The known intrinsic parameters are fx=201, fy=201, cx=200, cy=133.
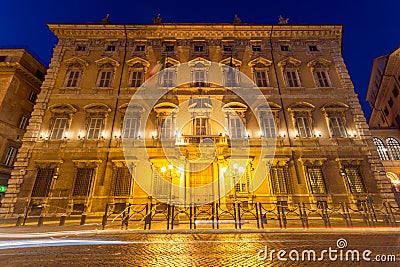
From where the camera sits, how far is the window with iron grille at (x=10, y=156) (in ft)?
57.2

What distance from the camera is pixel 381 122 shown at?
31.5 m

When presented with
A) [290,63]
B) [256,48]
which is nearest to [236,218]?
[290,63]

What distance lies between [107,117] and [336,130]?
18.3 metres

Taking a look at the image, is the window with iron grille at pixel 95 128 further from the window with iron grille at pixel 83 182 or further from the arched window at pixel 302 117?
the arched window at pixel 302 117

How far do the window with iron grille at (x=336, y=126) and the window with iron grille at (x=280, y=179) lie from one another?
5.14 m

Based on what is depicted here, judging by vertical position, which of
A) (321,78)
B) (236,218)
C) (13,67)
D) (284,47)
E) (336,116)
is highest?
(284,47)

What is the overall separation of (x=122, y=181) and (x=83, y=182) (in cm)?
267

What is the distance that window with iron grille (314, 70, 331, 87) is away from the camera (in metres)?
17.8

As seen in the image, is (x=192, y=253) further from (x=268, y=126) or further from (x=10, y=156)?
(x=10, y=156)

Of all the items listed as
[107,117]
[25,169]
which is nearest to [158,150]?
[107,117]

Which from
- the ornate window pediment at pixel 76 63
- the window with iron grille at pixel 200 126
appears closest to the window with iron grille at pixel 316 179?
the window with iron grille at pixel 200 126

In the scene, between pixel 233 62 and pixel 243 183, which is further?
pixel 233 62

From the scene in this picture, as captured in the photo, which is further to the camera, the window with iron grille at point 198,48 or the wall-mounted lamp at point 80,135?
the window with iron grille at point 198,48

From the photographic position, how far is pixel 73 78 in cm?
1766
